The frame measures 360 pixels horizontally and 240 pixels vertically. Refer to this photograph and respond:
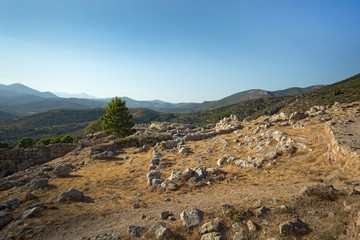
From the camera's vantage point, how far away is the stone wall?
95.1ft

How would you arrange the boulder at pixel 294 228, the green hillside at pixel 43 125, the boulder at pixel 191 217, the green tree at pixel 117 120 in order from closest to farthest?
the boulder at pixel 294 228, the boulder at pixel 191 217, the green tree at pixel 117 120, the green hillside at pixel 43 125

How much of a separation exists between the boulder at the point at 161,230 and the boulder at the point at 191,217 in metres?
0.76

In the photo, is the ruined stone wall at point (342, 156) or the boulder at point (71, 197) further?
the boulder at point (71, 197)

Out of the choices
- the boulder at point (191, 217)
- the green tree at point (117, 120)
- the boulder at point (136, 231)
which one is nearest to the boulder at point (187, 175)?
the boulder at point (191, 217)

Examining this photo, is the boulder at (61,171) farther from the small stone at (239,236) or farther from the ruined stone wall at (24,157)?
the small stone at (239,236)

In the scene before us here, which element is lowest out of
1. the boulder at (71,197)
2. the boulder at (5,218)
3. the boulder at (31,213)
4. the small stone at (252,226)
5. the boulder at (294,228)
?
the boulder at (5,218)

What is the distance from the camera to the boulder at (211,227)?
8.80m

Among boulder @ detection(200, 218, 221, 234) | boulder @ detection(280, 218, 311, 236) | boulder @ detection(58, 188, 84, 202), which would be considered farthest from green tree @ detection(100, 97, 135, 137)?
boulder @ detection(280, 218, 311, 236)

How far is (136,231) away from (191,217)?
2.17 metres

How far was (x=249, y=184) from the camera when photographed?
42.6 ft

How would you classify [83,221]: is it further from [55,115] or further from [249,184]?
[55,115]

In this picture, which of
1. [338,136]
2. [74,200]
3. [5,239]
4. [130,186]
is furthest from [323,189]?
[5,239]

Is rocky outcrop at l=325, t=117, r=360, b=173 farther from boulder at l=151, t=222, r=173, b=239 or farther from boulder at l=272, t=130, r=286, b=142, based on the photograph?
boulder at l=151, t=222, r=173, b=239

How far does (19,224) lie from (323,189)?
13.3 metres
